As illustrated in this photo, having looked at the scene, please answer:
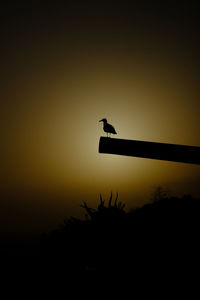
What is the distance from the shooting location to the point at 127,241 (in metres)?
6.22

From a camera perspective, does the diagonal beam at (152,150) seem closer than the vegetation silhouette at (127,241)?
Yes

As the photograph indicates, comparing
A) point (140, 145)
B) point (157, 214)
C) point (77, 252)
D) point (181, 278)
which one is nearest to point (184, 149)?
point (140, 145)

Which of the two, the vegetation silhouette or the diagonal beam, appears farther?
the vegetation silhouette

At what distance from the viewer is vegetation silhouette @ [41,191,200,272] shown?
5414mm

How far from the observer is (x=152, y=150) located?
6.23ft

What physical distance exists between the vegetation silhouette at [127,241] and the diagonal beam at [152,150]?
153 inches

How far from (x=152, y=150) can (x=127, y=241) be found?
4.88 metres

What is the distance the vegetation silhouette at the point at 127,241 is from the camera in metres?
5.41

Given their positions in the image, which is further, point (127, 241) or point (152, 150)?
point (127, 241)

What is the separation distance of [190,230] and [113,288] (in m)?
2.54

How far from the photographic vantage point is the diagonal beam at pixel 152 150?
6.01 feet

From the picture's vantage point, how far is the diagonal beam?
72.1 inches

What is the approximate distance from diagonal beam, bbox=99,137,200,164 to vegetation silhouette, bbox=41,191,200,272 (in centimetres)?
390

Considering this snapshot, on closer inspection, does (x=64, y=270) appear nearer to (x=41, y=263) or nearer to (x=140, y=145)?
(x=41, y=263)
